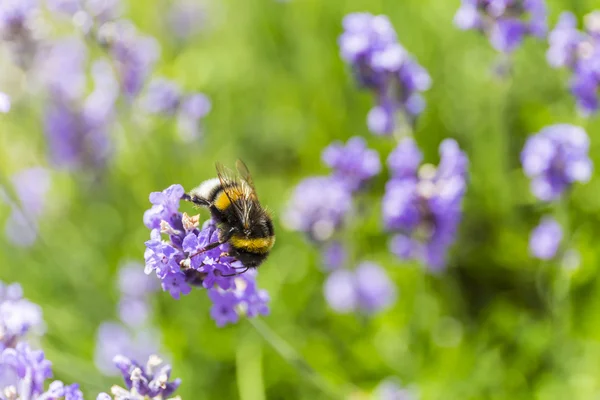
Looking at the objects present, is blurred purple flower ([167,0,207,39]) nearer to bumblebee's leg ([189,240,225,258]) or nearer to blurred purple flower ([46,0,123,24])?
Answer: blurred purple flower ([46,0,123,24])

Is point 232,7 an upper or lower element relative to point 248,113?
upper

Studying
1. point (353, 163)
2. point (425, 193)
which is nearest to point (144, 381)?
→ point (425, 193)

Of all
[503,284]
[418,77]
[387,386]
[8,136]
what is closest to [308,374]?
[387,386]

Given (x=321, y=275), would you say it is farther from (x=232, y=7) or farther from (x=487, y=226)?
(x=232, y=7)

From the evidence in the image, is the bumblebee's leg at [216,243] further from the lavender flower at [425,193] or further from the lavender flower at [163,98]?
the lavender flower at [163,98]

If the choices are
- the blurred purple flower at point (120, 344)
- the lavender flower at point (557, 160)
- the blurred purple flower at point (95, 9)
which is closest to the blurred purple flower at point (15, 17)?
the blurred purple flower at point (95, 9)

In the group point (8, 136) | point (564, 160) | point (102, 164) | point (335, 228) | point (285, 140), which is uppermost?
point (8, 136)
